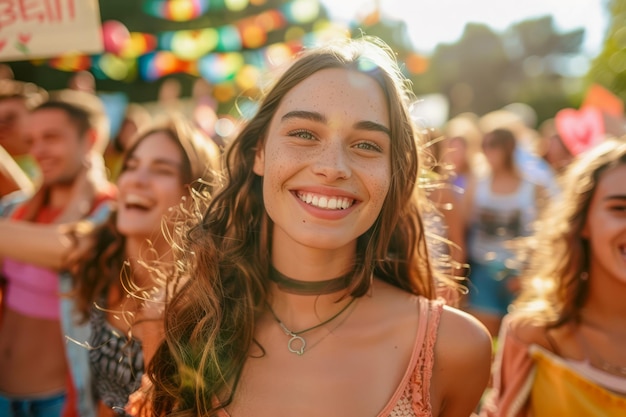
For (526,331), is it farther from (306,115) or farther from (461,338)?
(306,115)

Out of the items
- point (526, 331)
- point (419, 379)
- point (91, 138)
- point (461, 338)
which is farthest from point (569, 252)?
point (91, 138)

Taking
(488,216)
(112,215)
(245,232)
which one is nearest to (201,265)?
(245,232)

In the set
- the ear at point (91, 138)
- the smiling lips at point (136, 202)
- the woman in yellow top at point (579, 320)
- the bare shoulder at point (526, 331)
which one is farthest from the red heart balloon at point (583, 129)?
the ear at point (91, 138)

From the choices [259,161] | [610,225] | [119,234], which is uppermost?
[259,161]

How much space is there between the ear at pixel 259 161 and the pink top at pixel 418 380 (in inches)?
26.5

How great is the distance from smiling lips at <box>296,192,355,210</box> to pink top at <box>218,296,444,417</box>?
425mm

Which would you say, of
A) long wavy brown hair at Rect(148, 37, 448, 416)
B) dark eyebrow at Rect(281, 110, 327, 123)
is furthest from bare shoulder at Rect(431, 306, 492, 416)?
dark eyebrow at Rect(281, 110, 327, 123)

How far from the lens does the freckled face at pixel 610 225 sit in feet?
7.23

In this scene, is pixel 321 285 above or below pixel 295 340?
above

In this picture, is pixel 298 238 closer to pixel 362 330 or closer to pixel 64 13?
pixel 362 330

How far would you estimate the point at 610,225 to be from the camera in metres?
2.22

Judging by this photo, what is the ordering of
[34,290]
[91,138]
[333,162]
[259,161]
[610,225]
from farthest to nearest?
[91,138] < [34,290] < [610,225] < [259,161] < [333,162]

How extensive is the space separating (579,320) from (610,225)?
365 mm

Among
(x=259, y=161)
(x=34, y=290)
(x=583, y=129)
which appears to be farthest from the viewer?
(x=583, y=129)
